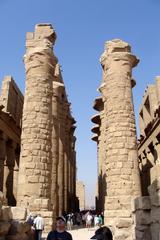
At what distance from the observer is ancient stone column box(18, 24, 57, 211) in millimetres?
14203

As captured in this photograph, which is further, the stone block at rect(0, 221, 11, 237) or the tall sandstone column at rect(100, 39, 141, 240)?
the tall sandstone column at rect(100, 39, 141, 240)

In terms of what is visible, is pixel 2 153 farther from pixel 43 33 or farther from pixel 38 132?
pixel 43 33

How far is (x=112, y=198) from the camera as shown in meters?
Result: 14.5

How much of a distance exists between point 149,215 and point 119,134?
7913 mm

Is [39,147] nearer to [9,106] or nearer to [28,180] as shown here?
[28,180]

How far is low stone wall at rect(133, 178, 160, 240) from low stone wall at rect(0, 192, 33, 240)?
307 centimetres

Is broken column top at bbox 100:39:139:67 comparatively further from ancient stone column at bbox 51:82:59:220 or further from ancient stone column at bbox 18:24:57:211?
ancient stone column at bbox 51:82:59:220

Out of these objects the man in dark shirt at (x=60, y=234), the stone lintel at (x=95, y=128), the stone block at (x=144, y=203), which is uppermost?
the stone lintel at (x=95, y=128)

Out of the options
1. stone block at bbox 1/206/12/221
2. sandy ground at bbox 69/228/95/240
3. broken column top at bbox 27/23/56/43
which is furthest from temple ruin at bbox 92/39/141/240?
stone block at bbox 1/206/12/221

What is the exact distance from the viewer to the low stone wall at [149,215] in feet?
21.5

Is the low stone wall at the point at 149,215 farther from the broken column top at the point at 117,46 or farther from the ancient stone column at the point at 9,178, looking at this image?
the ancient stone column at the point at 9,178

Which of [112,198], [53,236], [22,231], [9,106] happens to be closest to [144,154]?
[9,106]

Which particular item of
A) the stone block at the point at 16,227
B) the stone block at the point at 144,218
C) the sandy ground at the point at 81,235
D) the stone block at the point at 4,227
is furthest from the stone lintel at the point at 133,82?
the stone block at the point at 4,227

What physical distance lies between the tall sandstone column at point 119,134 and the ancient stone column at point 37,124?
8.73 ft
